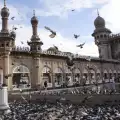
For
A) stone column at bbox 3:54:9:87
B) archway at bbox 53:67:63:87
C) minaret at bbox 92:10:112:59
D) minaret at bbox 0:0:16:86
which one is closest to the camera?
stone column at bbox 3:54:9:87

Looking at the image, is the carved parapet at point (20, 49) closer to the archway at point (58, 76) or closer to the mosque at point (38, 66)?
the mosque at point (38, 66)

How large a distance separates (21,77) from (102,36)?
77.4ft

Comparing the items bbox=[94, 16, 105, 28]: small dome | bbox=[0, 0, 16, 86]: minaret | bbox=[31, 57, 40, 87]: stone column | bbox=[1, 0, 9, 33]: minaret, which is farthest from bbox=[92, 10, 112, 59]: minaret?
bbox=[0, 0, 16, 86]: minaret

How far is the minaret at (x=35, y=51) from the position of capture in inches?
1002

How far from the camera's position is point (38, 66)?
85.1 ft

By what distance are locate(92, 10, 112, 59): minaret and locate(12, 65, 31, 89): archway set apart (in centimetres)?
2161

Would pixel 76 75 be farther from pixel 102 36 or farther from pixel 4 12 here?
pixel 102 36

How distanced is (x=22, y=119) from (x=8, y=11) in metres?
17.5

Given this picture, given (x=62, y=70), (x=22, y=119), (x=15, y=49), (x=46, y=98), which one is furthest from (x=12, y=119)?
(x=62, y=70)

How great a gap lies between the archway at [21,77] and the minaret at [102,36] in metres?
21.6

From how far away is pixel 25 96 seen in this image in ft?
58.3

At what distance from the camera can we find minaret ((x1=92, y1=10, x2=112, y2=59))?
43844mm

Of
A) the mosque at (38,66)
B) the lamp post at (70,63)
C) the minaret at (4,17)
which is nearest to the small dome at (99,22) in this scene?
the mosque at (38,66)

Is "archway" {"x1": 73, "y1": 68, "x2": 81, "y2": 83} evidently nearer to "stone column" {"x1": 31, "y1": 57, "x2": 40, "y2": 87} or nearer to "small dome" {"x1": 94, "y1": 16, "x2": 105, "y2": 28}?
"stone column" {"x1": 31, "y1": 57, "x2": 40, "y2": 87}
